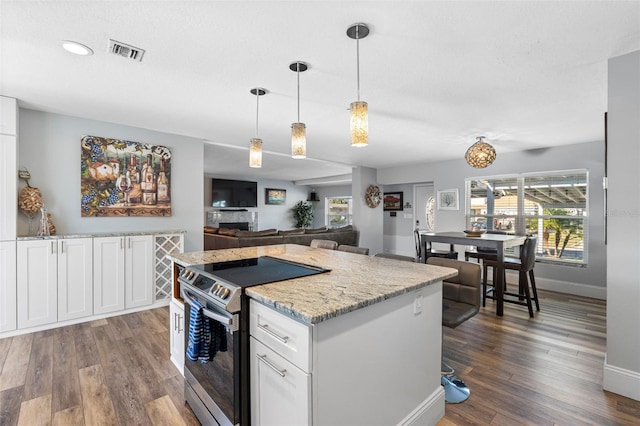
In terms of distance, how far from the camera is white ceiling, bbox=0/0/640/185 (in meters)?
1.59

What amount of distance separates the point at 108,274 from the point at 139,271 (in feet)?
1.01

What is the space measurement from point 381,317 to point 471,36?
5.64 feet

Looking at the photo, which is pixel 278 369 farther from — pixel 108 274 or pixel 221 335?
pixel 108 274

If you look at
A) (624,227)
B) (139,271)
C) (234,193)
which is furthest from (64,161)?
(234,193)

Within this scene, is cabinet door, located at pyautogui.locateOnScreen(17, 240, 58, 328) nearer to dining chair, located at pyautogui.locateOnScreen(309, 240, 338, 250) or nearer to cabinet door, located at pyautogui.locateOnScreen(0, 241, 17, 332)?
cabinet door, located at pyautogui.locateOnScreen(0, 241, 17, 332)

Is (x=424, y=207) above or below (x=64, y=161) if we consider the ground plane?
below

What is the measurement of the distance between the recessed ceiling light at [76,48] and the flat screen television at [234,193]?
680 centimetres

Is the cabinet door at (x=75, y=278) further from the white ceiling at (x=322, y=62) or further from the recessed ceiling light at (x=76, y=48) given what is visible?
the recessed ceiling light at (x=76, y=48)

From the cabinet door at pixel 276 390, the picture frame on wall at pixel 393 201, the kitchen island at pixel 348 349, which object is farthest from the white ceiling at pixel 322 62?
the picture frame on wall at pixel 393 201

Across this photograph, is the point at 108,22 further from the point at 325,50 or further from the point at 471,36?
the point at 471,36

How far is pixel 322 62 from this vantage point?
209cm

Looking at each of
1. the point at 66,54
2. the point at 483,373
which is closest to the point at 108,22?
the point at 66,54

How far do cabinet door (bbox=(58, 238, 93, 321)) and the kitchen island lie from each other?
9.54ft

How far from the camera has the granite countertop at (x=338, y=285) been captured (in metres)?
1.19
